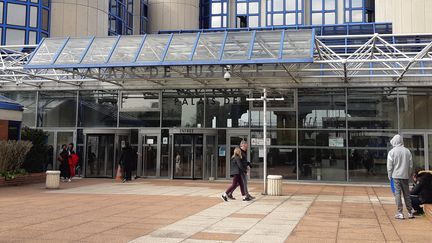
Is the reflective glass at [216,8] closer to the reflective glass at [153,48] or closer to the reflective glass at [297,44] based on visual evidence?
the reflective glass at [153,48]

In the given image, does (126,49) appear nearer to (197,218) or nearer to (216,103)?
(216,103)

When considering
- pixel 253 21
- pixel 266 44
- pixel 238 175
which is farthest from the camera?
pixel 253 21

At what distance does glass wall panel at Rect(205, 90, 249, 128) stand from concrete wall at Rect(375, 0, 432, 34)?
13441mm

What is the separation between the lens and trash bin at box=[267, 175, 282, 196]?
603 inches

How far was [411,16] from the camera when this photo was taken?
95.8 ft

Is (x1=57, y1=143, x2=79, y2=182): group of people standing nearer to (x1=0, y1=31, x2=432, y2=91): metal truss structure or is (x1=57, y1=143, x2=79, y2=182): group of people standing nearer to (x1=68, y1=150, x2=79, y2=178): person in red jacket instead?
(x1=68, y1=150, x2=79, y2=178): person in red jacket

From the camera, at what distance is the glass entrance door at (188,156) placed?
22.2 metres

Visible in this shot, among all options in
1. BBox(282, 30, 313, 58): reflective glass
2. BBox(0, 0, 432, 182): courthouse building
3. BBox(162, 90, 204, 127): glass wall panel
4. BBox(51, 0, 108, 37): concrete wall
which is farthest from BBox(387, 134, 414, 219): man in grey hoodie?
BBox(51, 0, 108, 37): concrete wall

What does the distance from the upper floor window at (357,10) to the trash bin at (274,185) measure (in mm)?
30866

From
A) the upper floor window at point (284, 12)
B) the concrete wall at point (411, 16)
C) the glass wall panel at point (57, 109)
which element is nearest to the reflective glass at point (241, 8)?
the upper floor window at point (284, 12)

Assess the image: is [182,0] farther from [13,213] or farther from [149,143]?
[13,213]

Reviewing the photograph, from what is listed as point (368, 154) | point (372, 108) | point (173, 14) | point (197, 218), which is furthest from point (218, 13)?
point (197, 218)

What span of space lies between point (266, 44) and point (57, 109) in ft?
41.9

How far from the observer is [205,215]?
11.0 meters
